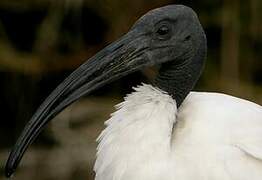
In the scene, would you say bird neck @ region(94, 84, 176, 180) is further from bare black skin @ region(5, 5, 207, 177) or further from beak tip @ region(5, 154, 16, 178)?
beak tip @ region(5, 154, 16, 178)

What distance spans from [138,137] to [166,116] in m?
0.13

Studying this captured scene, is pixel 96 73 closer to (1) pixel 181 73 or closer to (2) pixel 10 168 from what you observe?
(1) pixel 181 73

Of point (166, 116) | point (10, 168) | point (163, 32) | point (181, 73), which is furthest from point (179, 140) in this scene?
point (10, 168)

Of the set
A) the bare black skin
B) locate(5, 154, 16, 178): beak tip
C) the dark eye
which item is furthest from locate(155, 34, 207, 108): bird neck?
locate(5, 154, 16, 178): beak tip

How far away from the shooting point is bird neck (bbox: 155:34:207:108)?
3744mm

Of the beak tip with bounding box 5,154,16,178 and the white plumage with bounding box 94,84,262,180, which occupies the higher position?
the white plumage with bounding box 94,84,262,180

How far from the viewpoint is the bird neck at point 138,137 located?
11.6 feet

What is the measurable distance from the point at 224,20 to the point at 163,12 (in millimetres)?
3204

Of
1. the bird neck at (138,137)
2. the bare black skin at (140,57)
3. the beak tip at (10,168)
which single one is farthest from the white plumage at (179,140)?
the beak tip at (10,168)

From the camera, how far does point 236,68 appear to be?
6781mm

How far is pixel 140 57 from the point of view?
3.70 metres

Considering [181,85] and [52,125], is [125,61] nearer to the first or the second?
[181,85]

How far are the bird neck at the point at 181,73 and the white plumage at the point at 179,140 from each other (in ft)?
0.19

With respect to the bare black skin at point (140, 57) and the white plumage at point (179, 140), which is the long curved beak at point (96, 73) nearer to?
the bare black skin at point (140, 57)
